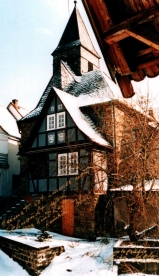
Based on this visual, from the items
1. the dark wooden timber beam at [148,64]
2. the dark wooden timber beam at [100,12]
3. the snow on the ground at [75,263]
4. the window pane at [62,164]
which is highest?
the dark wooden timber beam at [100,12]

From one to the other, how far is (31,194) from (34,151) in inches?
101

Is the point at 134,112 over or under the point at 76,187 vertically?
over

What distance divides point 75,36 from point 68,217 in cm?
1594

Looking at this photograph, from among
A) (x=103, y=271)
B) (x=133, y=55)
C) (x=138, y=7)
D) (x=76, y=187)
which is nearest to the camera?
(x=138, y=7)

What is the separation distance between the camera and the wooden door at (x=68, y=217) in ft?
51.9

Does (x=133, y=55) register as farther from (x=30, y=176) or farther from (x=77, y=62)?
(x=77, y=62)

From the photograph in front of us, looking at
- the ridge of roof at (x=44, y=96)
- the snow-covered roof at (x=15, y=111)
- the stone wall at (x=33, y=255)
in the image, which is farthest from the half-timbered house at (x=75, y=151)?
the snow-covered roof at (x=15, y=111)

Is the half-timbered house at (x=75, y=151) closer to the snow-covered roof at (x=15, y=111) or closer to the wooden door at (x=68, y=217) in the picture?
the wooden door at (x=68, y=217)

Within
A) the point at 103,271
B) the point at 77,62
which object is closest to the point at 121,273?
the point at 103,271

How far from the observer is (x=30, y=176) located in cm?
1739

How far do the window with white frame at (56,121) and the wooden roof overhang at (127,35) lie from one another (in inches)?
551

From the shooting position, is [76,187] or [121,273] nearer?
[121,273]

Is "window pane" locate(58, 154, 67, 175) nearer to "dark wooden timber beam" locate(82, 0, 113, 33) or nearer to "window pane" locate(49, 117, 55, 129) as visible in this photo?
"window pane" locate(49, 117, 55, 129)

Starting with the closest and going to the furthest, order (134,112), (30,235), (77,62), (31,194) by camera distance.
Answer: (134,112)
(30,235)
(31,194)
(77,62)
